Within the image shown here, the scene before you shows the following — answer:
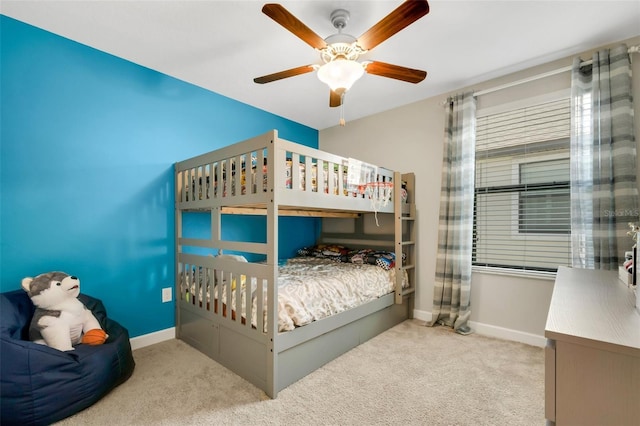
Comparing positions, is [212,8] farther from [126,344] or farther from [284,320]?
[126,344]

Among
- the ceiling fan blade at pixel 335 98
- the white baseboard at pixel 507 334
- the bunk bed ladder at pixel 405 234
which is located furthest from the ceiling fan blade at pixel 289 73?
the white baseboard at pixel 507 334

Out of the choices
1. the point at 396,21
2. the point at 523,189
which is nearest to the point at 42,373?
the point at 396,21

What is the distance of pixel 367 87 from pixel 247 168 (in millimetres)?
1591

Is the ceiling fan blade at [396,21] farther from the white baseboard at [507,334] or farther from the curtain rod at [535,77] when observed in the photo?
the white baseboard at [507,334]

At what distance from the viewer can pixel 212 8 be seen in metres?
1.76

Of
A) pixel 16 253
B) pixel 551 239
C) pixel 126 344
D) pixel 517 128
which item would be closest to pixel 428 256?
pixel 551 239

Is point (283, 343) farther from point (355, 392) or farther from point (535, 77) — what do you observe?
point (535, 77)

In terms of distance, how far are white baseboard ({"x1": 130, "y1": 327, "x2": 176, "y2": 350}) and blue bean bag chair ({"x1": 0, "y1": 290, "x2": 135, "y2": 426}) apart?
0.60 meters

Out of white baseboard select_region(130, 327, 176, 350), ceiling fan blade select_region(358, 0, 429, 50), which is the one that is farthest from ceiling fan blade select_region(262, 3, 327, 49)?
white baseboard select_region(130, 327, 176, 350)

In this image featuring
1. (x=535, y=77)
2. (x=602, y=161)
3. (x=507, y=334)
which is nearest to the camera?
(x=602, y=161)

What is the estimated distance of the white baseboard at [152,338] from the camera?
2331mm

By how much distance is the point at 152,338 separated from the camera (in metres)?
2.42

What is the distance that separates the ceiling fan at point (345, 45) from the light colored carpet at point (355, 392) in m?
1.87

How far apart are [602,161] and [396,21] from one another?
1878 millimetres
